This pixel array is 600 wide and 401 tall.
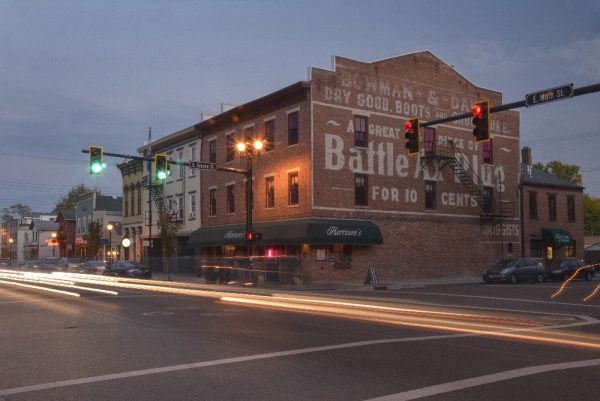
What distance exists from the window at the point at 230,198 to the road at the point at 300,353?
24024mm

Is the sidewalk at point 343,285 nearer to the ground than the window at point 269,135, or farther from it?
nearer to the ground

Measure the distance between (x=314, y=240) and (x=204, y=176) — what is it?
15.5 metres

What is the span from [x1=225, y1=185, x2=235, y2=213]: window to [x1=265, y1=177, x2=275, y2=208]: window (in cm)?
429

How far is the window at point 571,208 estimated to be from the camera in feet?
161

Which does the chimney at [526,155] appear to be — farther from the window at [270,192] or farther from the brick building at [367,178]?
the window at [270,192]

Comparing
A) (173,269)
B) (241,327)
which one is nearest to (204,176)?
(173,269)

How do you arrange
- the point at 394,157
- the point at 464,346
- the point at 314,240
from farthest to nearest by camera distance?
1. the point at 394,157
2. the point at 314,240
3. the point at 464,346

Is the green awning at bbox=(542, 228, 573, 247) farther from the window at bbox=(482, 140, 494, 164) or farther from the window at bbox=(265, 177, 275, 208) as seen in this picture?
the window at bbox=(265, 177, 275, 208)

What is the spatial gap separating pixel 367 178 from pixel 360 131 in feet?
9.24

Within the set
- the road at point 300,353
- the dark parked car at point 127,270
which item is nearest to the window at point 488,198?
the dark parked car at point 127,270

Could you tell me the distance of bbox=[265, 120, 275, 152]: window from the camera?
1506 inches

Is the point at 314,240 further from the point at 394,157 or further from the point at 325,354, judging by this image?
the point at 325,354

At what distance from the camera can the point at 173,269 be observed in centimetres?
4588

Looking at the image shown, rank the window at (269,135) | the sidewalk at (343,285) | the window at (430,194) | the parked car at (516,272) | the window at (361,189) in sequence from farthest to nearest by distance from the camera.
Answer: the window at (430,194)
the window at (269,135)
the window at (361,189)
the parked car at (516,272)
the sidewalk at (343,285)
